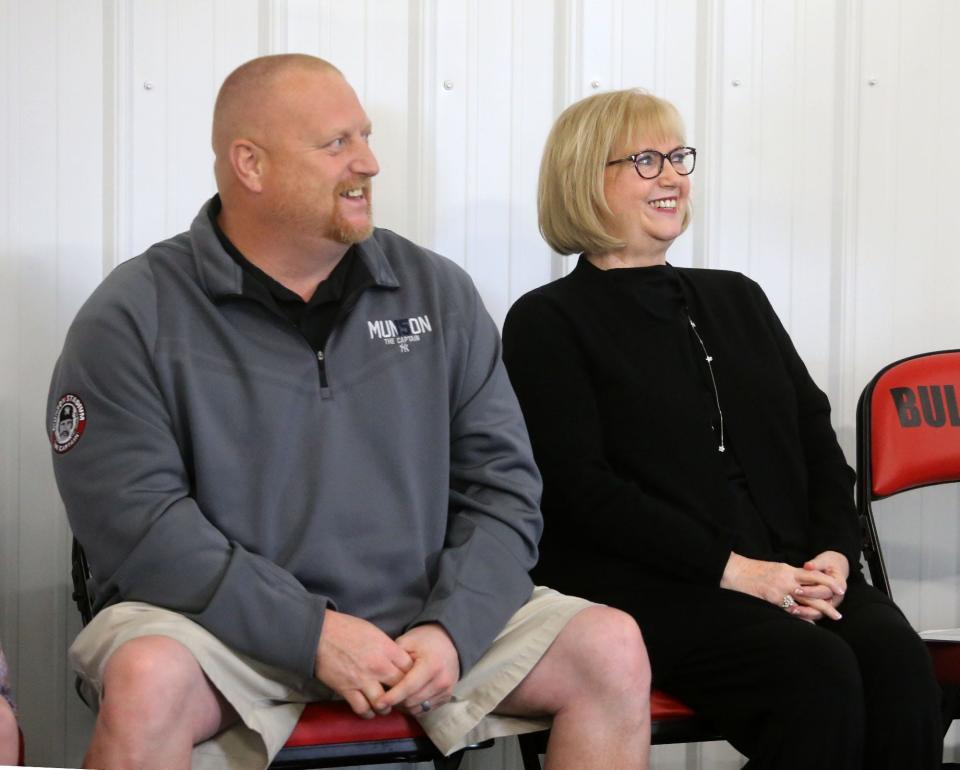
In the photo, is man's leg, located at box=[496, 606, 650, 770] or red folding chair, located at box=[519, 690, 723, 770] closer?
man's leg, located at box=[496, 606, 650, 770]

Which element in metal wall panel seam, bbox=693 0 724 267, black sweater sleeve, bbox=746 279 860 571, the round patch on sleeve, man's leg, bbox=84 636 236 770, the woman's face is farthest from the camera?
metal wall panel seam, bbox=693 0 724 267

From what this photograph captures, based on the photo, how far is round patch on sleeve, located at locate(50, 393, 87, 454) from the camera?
194 centimetres

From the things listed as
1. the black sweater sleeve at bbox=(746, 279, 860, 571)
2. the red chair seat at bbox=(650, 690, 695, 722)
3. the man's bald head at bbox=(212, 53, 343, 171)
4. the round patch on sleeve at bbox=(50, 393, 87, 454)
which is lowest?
the red chair seat at bbox=(650, 690, 695, 722)

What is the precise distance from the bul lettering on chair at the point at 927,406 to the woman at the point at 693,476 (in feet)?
0.74

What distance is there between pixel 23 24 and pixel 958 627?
2.57 m

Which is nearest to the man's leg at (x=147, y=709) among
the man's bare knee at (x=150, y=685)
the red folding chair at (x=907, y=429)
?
the man's bare knee at (x=150, y=685)

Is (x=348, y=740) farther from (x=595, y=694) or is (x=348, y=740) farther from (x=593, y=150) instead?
(x=593, y=150)

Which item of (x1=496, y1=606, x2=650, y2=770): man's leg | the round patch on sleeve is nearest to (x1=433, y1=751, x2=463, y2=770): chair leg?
(x1=496, y1=606, x2=650, y2=770): man's leg

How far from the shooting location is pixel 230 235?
2180 mm

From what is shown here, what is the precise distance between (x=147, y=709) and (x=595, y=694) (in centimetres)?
65

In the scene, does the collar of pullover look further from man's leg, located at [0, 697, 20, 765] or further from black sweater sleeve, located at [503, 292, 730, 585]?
man's leg, located at [0, 697, 20, 765]

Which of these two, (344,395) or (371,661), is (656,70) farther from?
(371,661)

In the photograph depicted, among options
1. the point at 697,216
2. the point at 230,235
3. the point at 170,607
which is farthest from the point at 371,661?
the point at 697,216

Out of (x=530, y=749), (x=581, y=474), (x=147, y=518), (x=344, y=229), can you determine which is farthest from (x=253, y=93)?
(x=530, y=749)
